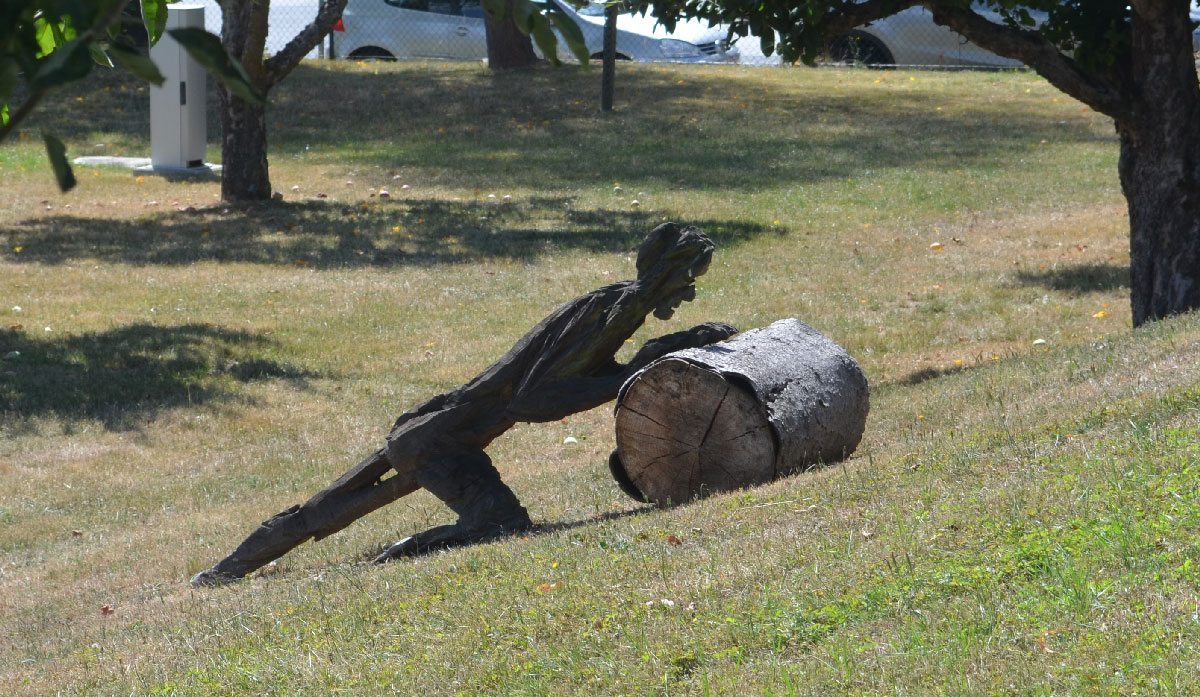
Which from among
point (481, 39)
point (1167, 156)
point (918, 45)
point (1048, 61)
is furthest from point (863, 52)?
point (1167, 156)

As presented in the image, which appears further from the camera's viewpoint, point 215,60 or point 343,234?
point 343,234

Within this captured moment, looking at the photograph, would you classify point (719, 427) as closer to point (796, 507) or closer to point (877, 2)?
point (796, 507)

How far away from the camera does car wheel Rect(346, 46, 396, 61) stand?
87.6ft

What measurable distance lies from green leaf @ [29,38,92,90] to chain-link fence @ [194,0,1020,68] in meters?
23.7

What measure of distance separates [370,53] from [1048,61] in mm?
20071

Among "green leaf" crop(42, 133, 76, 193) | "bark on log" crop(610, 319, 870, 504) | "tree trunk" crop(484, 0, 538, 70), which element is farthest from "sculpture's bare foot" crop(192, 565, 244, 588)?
"tree trunk" crop(484, 0, 538, 70)

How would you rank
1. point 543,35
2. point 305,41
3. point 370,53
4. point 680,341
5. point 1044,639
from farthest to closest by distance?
1. point 370,53
2. point 305,41
3. point 680,341
4. point 1044,639
5. point 543,35

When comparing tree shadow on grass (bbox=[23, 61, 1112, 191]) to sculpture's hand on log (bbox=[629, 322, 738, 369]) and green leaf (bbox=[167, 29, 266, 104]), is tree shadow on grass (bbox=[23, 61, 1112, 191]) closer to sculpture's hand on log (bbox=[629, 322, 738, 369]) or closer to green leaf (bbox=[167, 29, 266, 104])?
sculpture's hand on log (bbox=[629, 322, 738, 369])

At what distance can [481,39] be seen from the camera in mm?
26438

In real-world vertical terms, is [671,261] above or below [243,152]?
above

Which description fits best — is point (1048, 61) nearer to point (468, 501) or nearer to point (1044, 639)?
point (468, 501)

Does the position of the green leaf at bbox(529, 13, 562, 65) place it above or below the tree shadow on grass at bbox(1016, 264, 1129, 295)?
above

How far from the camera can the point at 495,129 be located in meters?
21.4

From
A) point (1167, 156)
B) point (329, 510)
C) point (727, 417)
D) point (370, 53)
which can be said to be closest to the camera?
point (727, 417)
